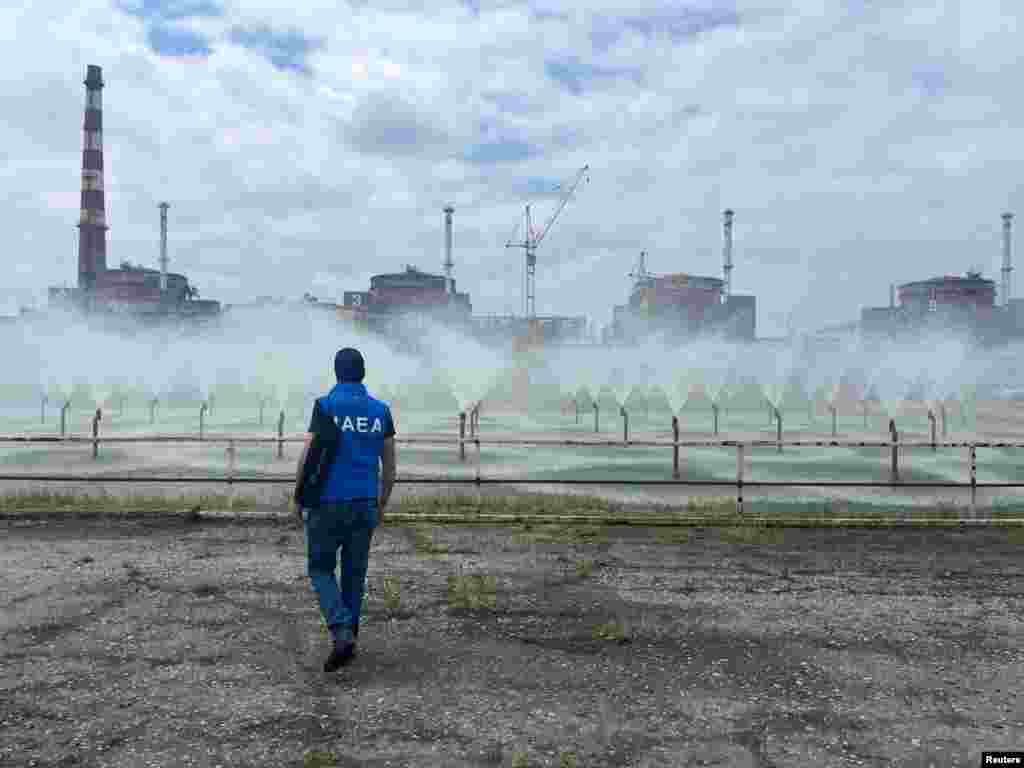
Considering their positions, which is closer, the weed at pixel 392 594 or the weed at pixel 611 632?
the weed at pixel 611 632

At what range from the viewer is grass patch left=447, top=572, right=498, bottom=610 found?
21.1 feet

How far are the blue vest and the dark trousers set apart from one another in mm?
81

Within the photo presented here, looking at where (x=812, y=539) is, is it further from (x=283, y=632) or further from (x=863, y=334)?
(x=863, y=334)

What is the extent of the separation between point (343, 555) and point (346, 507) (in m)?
0.37

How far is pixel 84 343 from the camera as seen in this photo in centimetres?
8031

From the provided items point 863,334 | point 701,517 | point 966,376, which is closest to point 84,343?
point 701,517

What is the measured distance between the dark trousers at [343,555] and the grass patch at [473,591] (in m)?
1.39

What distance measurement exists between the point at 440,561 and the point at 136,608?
285cm

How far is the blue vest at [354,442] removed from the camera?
512 cm

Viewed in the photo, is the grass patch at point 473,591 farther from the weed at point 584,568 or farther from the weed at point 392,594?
the weed at point 584,568

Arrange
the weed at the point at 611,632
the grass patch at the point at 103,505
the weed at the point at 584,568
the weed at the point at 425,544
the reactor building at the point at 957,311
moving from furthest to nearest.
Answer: the reactor building at the point at 957,311 → the grass patch at the point at 103,505 → the weed at the point at 425,544 → the weed at the point at 584,568 → the weed at the point at 611,632

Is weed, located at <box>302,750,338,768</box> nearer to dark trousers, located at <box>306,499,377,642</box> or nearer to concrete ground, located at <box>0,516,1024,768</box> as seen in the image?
concrete ground, located at <box>0,516,1024,768</box>

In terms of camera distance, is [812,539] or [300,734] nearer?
[300,734]

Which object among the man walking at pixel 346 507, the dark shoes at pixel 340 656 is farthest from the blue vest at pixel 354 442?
the dark shoes at pixel 340 656
